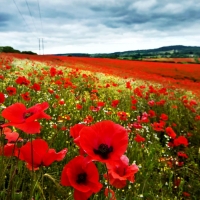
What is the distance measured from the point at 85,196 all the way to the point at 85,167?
0.36 feet

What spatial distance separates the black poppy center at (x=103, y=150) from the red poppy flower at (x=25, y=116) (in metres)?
0.22

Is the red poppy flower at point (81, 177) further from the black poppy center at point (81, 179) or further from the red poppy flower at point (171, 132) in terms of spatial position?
the red poppy flower at point (171, 132)

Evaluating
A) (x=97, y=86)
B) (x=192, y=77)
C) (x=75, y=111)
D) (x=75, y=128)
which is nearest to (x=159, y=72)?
(x=192, y=77)

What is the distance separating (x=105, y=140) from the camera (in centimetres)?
104

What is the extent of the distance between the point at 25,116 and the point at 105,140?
0.32 meters

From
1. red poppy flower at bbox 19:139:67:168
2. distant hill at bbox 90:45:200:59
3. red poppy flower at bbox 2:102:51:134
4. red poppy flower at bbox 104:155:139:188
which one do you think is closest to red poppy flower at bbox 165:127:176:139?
red poppy flower at bbox 104:155:139:188

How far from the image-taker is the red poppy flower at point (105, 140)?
0.96m

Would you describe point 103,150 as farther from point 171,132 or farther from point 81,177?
point 171,132

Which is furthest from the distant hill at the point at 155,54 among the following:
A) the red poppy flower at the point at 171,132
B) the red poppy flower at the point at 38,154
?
the red poppy flower at the point at 38,154

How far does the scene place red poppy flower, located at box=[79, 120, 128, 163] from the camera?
3.15 feet

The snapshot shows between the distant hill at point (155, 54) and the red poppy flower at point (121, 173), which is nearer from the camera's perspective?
the red poppy flower at point (121, 173)

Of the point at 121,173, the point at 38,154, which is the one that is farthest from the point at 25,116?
→ the point at 121,173

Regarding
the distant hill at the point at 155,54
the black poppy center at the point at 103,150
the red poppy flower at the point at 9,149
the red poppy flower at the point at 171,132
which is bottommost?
the distant hill at the point at 155,54

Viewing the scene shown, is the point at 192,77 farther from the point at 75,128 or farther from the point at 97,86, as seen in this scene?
the point at 75,128
